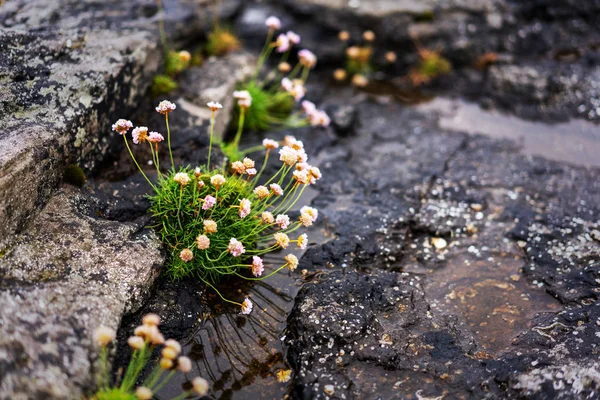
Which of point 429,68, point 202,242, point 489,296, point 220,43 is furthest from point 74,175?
point 429,68

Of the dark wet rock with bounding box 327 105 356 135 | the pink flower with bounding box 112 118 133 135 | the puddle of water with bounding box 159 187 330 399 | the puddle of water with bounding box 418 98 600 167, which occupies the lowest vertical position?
the puddle of water with bounding box 159 187 330 399

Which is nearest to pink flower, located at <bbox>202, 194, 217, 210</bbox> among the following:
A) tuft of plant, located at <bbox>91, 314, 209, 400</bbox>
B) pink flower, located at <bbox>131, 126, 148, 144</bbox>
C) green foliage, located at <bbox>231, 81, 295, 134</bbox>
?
pink flower, located at <bbox>131, 126, 148, 144</bbox>

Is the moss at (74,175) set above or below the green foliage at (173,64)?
below

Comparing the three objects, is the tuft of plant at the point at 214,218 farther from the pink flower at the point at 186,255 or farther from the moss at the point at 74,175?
the moss at the point at 74,175

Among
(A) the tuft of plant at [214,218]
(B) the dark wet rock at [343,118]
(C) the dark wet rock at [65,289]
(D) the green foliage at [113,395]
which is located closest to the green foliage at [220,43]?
(B) the dark wet rock at [343,118]

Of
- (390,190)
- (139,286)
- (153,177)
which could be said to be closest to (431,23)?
(390,190)

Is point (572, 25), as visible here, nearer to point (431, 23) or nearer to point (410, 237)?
point (431, 23)

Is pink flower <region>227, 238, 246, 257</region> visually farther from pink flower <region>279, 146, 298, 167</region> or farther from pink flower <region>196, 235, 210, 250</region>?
pink flower <region>279, 146, 298, 167</region>

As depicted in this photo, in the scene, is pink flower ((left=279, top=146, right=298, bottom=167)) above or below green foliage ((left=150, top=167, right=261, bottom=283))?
above
